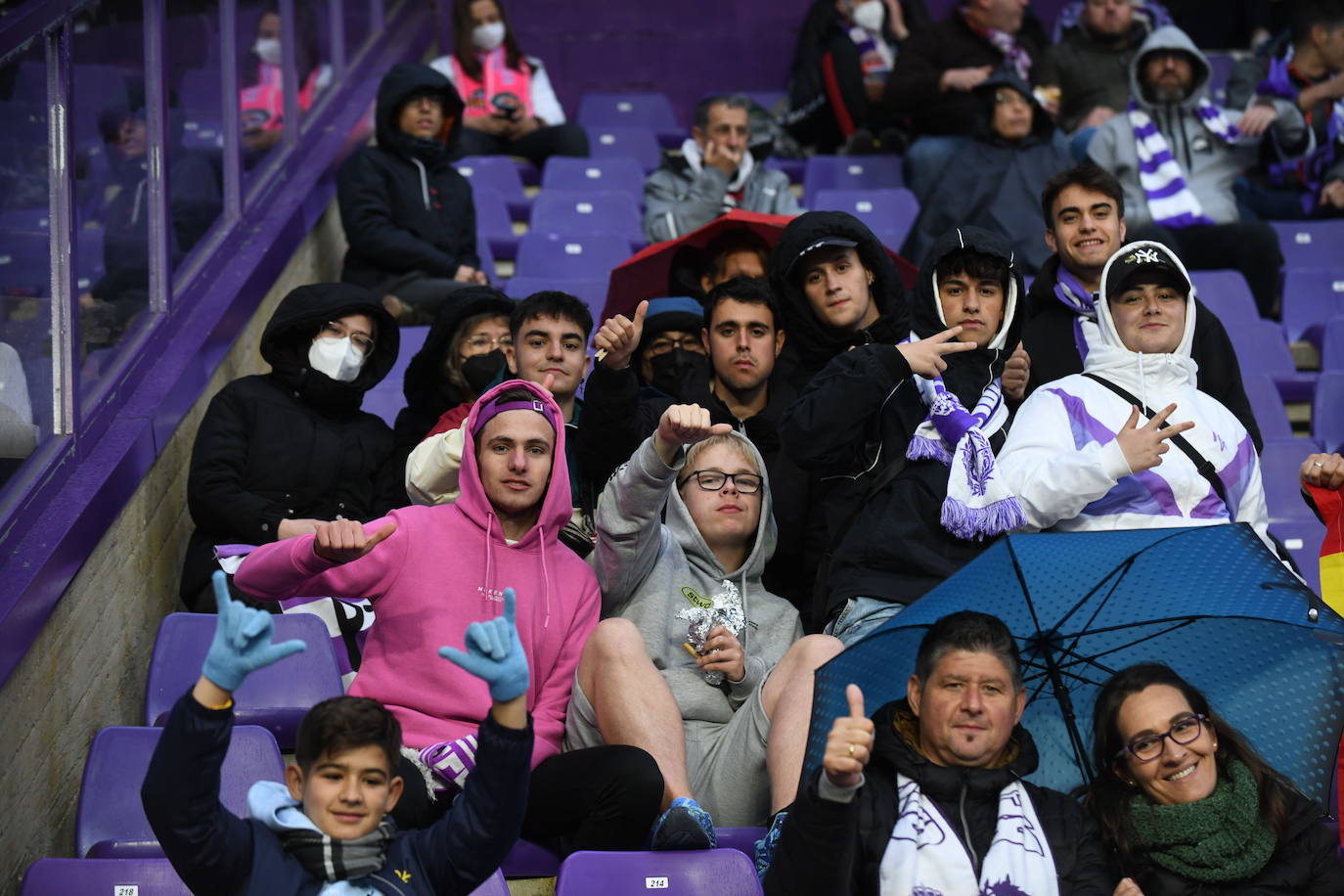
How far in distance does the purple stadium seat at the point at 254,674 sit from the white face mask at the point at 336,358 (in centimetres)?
87

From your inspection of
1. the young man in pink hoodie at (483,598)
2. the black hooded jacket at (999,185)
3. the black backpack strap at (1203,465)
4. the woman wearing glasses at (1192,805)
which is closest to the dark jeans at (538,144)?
the black hooded jacket at (999,185)

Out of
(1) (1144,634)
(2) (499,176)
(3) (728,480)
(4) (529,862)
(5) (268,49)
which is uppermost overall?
(5) (268,49)

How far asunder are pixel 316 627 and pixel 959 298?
1556mm

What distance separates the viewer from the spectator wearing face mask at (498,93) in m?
7.45

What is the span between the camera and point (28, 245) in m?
3.60

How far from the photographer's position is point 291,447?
13.8 ft

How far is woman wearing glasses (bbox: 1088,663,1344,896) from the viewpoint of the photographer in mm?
2949

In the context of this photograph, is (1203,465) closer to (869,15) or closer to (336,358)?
(336,358)

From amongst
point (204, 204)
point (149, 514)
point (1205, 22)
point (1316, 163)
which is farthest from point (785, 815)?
point (1205, 22)

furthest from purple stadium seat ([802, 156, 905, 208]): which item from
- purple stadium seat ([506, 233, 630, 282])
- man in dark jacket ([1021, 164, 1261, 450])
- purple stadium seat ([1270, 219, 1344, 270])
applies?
man in dark jacket ([1021, 164, 1261, 450])

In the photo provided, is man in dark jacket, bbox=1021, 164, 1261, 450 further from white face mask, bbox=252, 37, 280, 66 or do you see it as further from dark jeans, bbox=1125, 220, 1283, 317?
white face mask, bbox=252, 37, 280, 66

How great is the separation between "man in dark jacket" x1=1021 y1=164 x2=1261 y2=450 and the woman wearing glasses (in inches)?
60.1

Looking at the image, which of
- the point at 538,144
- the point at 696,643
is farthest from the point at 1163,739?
the point at 538,144

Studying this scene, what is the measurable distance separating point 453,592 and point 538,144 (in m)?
4.44
